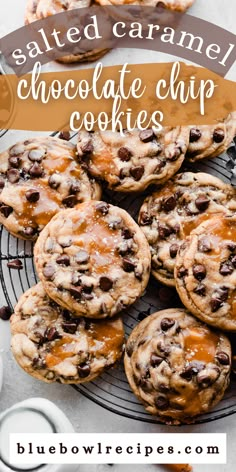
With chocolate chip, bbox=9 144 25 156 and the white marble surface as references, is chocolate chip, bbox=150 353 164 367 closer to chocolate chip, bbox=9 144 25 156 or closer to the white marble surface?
the white marble surface

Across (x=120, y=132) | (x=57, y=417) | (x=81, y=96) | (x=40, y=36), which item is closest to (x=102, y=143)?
(x=120, y=132)

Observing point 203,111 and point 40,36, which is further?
point 40,36

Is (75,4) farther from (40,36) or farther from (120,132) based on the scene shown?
(120,132)

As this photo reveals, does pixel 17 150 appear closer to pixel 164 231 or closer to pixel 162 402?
pixel 164 231

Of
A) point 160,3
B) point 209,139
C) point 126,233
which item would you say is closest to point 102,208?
point 126,233

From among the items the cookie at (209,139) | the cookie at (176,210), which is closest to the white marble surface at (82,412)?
the cookie at (176,210)

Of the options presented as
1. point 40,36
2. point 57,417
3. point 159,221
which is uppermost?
point 40,36
